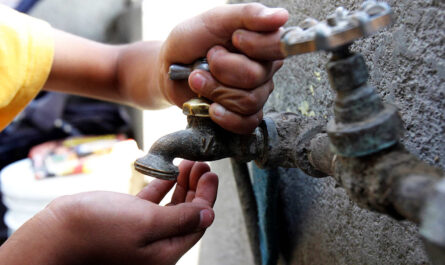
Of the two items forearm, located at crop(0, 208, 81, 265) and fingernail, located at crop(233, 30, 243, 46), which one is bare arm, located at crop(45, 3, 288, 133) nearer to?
fingernail, located at crop(233, 30, 243, 46)

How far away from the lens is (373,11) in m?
0.29

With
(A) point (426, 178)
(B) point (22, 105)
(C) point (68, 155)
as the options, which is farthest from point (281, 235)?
(C) point (68, 155)

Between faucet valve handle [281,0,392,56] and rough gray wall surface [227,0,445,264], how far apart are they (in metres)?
0.10

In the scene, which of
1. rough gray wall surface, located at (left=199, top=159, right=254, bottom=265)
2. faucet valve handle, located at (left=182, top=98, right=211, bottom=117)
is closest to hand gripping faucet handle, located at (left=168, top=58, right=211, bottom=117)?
faucet valve handle, located at (left=182, top=98, right=211, bottom=117)


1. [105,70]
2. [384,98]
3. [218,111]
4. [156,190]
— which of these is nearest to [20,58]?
[105,70]

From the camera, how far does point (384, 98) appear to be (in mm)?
428

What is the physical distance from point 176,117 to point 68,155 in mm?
745

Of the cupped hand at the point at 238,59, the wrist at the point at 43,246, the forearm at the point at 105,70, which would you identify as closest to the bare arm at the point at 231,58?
the cupped hand at the point at 238,59

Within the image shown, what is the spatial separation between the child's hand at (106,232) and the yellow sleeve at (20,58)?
1.29 ft

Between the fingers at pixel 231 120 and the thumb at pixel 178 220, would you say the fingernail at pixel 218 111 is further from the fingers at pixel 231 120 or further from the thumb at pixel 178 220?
the thumb at pixel 178 220

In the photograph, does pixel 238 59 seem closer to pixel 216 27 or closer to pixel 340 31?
pixel 216 27

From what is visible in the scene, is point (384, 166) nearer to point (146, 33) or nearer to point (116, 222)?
point (116, 222)

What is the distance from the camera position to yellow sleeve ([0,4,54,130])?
0.74m

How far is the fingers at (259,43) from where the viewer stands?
427 millimetres
